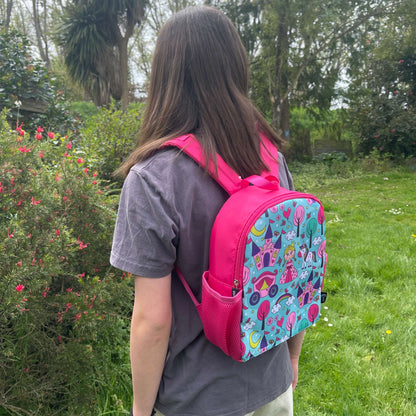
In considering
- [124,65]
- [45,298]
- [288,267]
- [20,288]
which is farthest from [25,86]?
[124,65]

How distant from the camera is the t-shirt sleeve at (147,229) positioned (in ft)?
3.22

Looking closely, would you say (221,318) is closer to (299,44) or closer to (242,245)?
(242,245)

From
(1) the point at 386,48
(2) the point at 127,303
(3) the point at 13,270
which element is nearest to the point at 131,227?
(3) the point at 13,270

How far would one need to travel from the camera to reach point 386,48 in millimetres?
11695

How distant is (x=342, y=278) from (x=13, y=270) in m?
3.47

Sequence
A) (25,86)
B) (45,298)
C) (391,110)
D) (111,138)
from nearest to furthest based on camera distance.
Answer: (45,298)
(111,138)
(25,86)
(391,110)

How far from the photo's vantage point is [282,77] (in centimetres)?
1404

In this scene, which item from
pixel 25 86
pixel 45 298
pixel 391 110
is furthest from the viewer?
pixel 391 110

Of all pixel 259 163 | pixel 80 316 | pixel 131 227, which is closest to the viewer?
pixel 131 227

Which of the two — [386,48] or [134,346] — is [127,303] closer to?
[134,346]

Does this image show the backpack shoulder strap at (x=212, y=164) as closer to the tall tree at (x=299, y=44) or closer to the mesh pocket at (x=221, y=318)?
the mesh pocket at (x=221, y=318)

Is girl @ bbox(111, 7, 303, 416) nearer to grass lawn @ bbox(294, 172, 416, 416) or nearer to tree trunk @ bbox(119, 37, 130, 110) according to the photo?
grass lawn @ bbox(294, 172, 416, 416)

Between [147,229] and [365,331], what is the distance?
285 centimetres

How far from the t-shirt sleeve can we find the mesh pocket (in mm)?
→ 125
